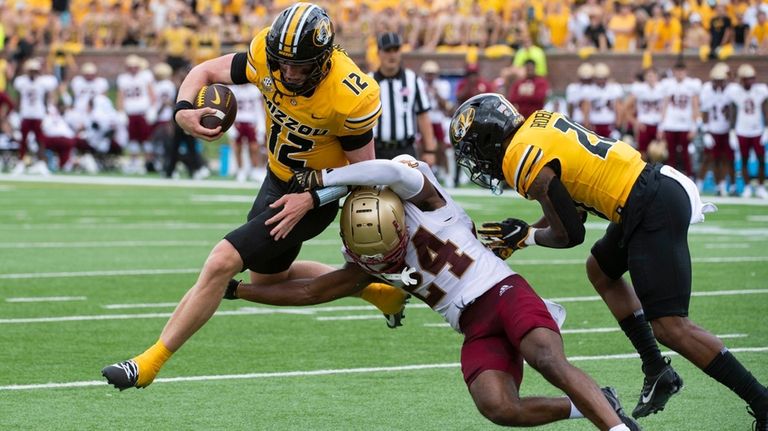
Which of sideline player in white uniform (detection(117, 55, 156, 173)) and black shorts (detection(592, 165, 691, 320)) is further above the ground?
black shorts (detection(592, 165, 691, 320))

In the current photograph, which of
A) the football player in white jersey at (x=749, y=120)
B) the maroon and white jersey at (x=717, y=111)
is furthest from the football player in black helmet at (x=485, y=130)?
the maroon and white jersey at (x=717, y=111)

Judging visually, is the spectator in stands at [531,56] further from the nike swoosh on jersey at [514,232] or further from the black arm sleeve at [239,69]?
the nike swoosh on jersey at [514,232]

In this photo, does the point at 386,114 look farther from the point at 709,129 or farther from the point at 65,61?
the point at 65,61

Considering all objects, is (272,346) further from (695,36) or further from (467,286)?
(695,36)

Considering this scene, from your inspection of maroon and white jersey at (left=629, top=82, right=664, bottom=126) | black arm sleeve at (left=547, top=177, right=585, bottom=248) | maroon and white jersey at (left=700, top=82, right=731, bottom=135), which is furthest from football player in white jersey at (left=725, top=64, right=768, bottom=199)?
black arm sleeve at (left=547, top=177, right=585, bottom=248)

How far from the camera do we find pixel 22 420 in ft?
19.0

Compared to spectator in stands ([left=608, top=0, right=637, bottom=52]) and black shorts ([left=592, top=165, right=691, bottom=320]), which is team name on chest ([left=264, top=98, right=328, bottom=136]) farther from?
spectator in stands ([left=608, top=0, right=637, bottom=52])

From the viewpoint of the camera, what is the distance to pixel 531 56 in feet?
69.6

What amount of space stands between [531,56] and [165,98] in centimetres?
592

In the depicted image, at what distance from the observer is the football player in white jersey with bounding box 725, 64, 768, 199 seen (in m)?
18.2

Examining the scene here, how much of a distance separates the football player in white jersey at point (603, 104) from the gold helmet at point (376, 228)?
15.2 metres

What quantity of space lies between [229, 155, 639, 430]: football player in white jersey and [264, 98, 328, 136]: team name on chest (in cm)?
42

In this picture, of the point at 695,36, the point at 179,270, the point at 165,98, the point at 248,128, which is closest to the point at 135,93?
the point at 165,98

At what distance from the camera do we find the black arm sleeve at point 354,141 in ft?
19.6
